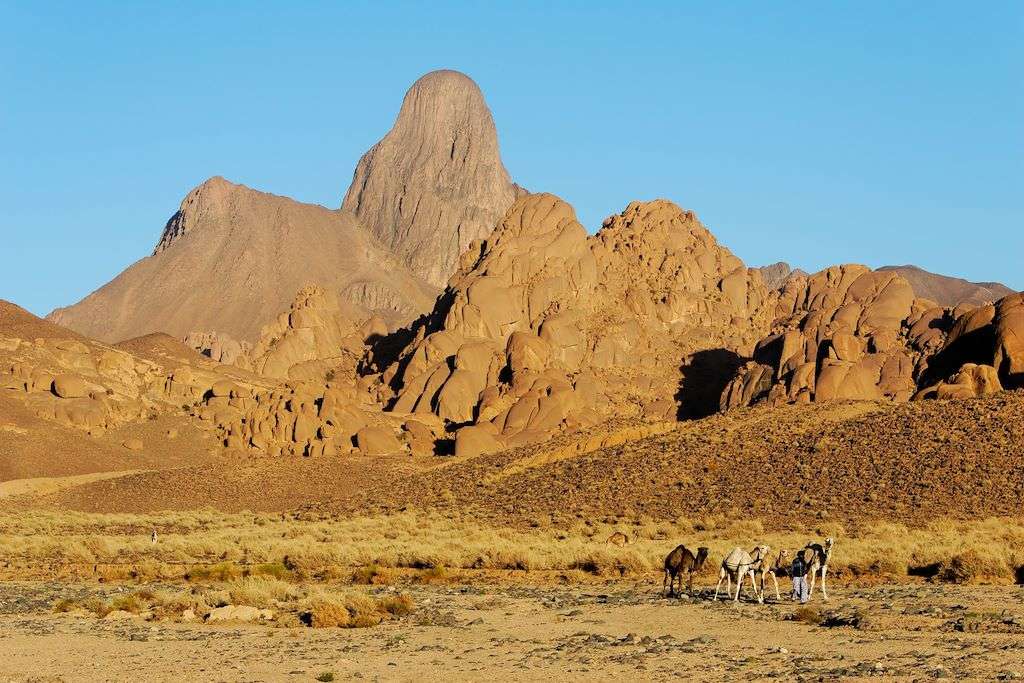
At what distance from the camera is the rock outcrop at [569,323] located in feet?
345

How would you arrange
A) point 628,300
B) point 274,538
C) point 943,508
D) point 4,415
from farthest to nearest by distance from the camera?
point 628,300 → point 4,415 → point 274,538 → point 943,508

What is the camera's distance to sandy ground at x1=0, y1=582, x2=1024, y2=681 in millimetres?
19250

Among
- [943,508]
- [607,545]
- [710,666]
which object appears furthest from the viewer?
[943,508]

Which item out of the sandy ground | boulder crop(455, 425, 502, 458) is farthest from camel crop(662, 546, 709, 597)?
boulder crop(455, 425, 502, 458)

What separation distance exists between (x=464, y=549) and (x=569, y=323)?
77.6 meters

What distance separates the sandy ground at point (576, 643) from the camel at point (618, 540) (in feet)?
42.8

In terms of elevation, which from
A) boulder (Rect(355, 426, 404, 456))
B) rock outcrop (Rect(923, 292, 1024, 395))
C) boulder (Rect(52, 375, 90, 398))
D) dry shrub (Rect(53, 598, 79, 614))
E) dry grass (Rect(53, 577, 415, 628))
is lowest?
dry shrub (Rect(53, 598, 79, 614))

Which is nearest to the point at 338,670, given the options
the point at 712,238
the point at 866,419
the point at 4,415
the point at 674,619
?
the point at 674,619

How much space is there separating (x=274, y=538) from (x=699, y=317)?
8982 cm

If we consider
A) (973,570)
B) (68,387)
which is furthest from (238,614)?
(68,387)

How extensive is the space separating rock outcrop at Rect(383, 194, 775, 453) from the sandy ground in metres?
64.7

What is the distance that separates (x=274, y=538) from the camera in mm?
50844

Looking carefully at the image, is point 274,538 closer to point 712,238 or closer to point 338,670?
point 338,670

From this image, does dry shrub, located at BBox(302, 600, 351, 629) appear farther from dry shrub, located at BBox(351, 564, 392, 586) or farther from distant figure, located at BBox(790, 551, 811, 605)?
dry shrub, located at BBox(351, 564, 392, 586)
